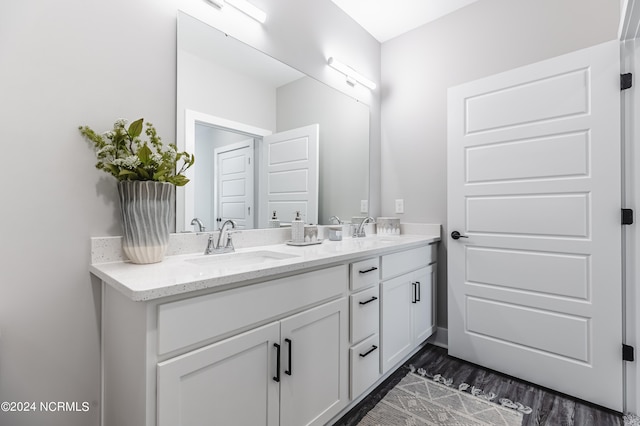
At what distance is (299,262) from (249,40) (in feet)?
4.32

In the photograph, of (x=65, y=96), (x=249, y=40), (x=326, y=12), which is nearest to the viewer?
(x=65, y=96)

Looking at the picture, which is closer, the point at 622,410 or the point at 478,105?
the point at 622,410

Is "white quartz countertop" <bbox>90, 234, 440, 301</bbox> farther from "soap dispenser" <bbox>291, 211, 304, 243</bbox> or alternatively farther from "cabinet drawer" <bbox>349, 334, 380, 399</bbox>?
"cabinet drawer" <bbox>349, 334, 380, 399</bbox>

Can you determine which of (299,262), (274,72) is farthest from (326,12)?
(299,262)

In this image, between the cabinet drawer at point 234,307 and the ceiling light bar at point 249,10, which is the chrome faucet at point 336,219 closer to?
the cabinet drawer at point 234,307

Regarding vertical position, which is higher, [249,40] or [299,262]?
[249,40]

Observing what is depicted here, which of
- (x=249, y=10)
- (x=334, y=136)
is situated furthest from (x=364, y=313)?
(x=249, y=10)

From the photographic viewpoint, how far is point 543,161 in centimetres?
186

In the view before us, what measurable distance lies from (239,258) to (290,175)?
2.29ft

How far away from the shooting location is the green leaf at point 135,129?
120 cm

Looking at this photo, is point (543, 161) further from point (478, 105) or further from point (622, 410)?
point (622, 410)

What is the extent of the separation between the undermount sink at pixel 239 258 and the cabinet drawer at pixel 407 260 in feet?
2.06

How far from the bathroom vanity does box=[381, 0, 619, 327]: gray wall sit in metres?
1.01

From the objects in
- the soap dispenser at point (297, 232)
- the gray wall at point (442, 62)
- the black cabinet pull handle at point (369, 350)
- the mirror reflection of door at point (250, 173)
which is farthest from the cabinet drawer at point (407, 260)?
the mirror reflection of door at point (250, 173)
